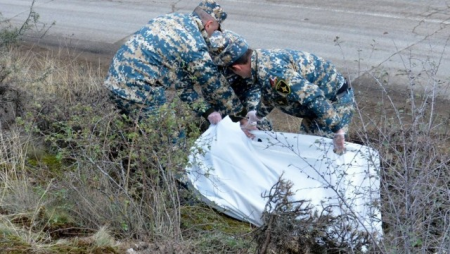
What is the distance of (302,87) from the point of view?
506 cm

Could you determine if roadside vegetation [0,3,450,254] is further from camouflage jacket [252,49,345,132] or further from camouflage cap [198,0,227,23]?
camouflage cap [198,0,227,23]

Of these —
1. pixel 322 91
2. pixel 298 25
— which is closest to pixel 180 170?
pixel 322 91

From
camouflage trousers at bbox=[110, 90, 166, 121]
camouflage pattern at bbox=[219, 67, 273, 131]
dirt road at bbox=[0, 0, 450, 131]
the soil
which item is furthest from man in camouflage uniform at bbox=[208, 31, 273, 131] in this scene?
dirt road at bbox=[0, 0, 450, 131]

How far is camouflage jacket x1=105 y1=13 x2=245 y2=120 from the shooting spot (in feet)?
17.5

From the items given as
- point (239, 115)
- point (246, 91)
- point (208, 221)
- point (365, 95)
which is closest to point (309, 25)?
point (365, 95)

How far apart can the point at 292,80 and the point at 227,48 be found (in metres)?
0.53

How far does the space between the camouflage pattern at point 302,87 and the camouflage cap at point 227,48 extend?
0.38 ft

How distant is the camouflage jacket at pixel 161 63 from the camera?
5.34 metres

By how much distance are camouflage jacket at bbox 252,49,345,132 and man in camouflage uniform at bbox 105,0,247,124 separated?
0.40 meters

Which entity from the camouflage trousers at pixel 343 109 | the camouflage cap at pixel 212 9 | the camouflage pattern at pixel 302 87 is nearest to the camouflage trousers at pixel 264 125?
the camouflage pattern at pixel 302 87

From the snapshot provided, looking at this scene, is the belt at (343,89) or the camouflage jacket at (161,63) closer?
the camouflage jacket at (161,63)

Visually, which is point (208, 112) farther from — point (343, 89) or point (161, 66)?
point (343, 89)

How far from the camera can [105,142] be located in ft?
15.3

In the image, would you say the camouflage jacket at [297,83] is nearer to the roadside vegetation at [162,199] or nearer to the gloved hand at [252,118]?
the gloved hand at [252,118]
